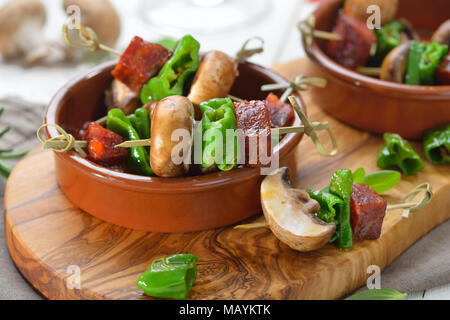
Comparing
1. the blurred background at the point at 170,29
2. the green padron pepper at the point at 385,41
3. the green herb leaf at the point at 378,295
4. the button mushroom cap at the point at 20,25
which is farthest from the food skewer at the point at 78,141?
the button mushroom cap at the point at 20,25

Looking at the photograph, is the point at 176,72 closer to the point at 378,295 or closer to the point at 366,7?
the point at 378,295

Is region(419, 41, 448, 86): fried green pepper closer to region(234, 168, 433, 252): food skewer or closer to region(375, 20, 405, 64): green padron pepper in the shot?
region(375, 20, 405, 64): green padron pepper

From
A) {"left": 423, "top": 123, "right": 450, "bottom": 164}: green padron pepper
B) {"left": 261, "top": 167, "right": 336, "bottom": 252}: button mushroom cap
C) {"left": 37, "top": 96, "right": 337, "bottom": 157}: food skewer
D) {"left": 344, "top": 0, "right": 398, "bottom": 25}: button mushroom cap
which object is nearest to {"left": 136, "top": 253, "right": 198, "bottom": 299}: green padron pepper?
{"left": 261, "top": 167, "right": 336, "bottom": 252}: button mushroom cap

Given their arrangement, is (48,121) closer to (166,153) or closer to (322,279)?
(166,153)

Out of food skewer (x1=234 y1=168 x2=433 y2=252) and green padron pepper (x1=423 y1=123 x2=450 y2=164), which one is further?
green padron pepper (x1=423 y1=123 x2=450 y2=164)

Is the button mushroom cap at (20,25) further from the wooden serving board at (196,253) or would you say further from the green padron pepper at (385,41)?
the green padron pepper at (385,41)

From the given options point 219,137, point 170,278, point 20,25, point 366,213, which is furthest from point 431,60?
point 20,25
